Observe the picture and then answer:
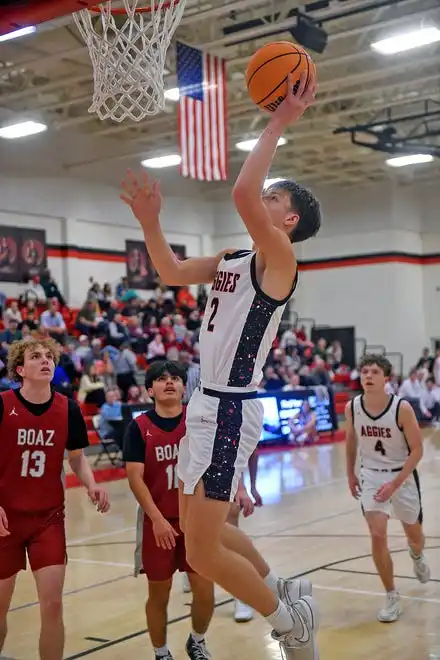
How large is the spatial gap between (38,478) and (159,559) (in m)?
0.79

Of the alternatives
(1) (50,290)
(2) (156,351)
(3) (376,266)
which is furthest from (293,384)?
(3) (376,266)

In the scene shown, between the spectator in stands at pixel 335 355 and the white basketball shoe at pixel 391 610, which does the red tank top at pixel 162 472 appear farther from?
the spectator in stands at pixel 335 355

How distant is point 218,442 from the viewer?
3.55 meters

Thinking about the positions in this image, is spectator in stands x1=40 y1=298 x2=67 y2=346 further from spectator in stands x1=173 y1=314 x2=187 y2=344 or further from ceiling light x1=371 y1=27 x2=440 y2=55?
ceiling light x1=371 y1=27 x2=440 y2=55

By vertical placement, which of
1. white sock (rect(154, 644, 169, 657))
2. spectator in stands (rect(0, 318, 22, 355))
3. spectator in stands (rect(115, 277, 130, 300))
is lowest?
white sock (rect(154, 644, 169, 657))

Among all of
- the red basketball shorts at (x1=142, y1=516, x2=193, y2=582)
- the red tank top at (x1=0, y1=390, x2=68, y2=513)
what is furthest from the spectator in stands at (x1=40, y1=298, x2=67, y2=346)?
the red tank top at (x1=0, y1=390, x2=68, y2=513)

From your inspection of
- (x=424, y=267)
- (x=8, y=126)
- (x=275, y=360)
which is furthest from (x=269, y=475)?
(x=424, y=267)

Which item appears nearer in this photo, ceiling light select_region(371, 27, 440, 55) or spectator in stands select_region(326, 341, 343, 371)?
ceiling light select_region(371, 27, 440, 55)

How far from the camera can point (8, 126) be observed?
1931 centimetres

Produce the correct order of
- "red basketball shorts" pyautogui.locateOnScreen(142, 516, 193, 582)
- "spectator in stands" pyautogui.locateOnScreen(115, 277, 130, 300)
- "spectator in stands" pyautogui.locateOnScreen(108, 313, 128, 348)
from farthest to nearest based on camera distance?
"spectator in stands" pyautogui.locateOnScreen(115, 277, 130, 300) → "spectator in stands" pyautogui.locateOnScreen(108, 313, 128, 348) → "red basketball shorts" pyautogui.locateOnScreen(142, 516, 193, 582)

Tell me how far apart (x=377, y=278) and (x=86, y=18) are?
76.0 feet

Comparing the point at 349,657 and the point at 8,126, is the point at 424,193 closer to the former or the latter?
the point at 8,126

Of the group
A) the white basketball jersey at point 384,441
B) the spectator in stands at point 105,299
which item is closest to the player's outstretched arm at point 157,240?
the white basketball jersey at point 384,441

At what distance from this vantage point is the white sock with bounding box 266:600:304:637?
3.61 metres
